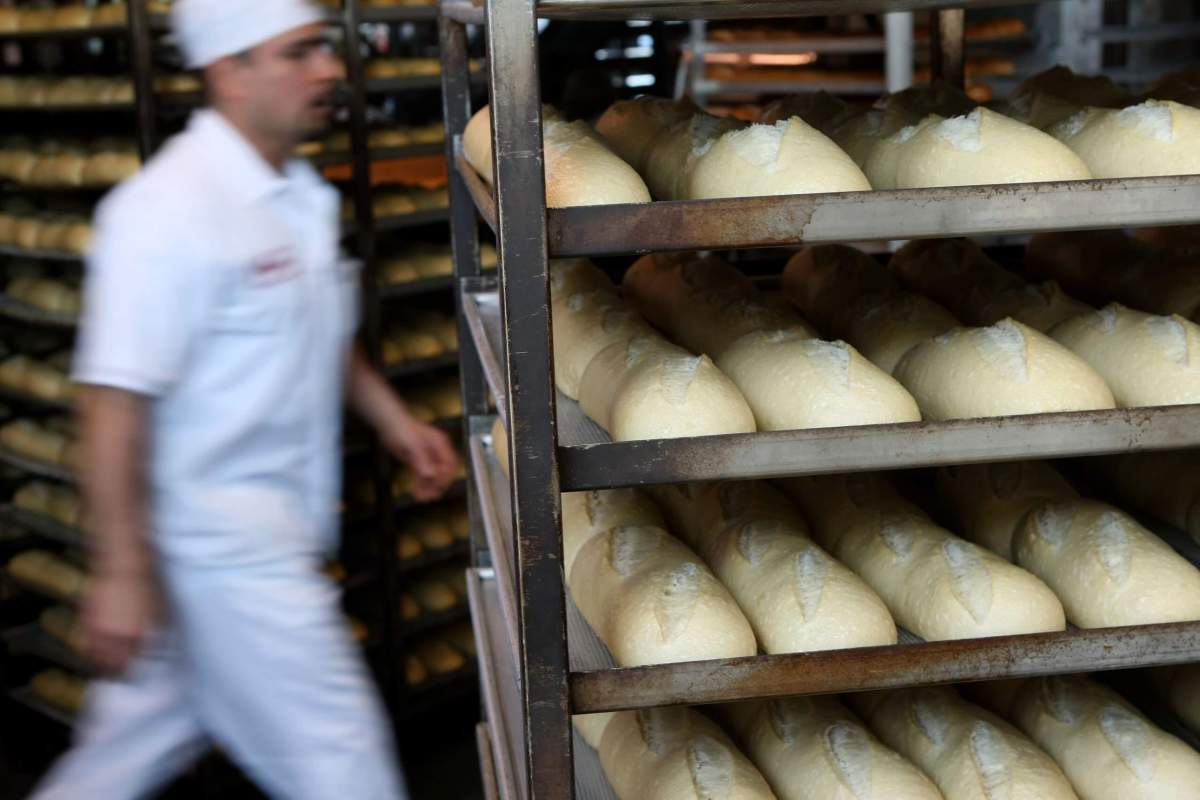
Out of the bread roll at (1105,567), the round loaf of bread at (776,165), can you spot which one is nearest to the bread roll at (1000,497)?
the bread roll at (1105,567)

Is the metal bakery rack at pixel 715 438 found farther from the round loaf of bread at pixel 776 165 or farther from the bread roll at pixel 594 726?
the bread roll at pixel 594 726

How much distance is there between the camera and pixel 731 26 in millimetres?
5426

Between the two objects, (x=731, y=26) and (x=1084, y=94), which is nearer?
(x=1084, y=94)

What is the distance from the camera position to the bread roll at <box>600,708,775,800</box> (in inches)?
61.6

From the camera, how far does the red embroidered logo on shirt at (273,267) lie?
1.85 m

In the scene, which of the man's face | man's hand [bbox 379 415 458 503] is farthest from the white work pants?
the man's face

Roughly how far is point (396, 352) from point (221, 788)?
1.30 metres

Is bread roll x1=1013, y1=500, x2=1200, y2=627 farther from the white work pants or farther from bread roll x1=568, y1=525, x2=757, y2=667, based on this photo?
the white work pants

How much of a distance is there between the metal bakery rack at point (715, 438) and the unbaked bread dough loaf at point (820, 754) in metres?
0.19

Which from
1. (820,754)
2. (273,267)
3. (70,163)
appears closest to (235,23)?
(273,267)

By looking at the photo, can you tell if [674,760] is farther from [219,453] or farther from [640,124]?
[640,124]

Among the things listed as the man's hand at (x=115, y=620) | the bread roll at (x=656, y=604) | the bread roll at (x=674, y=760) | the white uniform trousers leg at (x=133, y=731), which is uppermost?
the bread roll at (x=656, y=604)

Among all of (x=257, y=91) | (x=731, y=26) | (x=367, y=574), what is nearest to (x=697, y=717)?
(x=257, y=91)

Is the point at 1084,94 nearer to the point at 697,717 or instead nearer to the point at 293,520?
the point at 697,717
